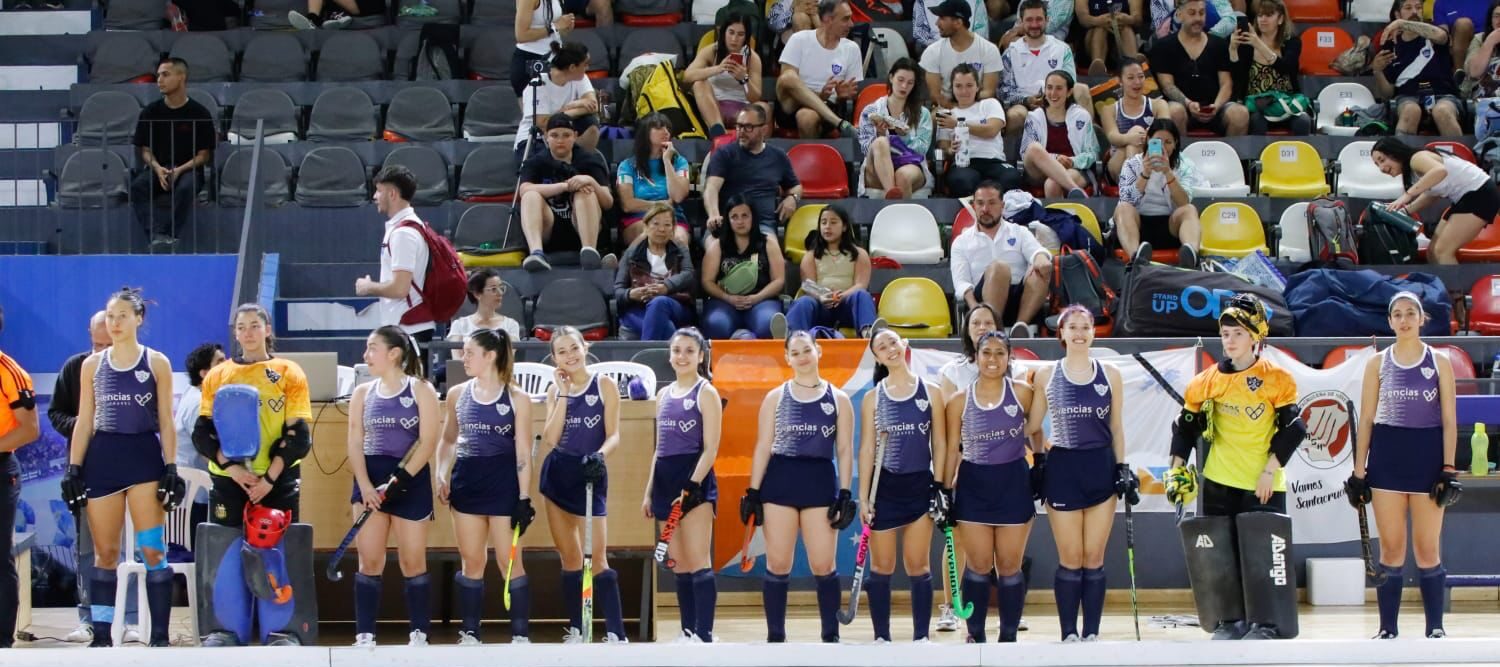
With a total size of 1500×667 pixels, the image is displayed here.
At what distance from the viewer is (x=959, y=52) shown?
1132 centimetres

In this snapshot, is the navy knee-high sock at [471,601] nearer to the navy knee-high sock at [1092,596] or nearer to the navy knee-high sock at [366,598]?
the navy knee-high sock at [366,598]

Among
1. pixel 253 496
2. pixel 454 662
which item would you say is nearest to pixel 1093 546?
pixel 454 662

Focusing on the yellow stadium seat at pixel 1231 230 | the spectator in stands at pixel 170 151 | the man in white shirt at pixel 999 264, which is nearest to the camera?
the man in white shirt at pixel 999 264

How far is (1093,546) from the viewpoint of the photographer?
7.01 metres

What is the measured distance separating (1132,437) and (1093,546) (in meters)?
2.00

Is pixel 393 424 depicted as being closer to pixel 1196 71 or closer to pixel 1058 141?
pixel 1058 141

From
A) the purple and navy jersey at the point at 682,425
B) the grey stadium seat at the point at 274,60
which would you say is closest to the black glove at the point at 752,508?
the purple and navy jersey at the point at 682,425

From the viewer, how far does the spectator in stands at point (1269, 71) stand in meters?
11.7

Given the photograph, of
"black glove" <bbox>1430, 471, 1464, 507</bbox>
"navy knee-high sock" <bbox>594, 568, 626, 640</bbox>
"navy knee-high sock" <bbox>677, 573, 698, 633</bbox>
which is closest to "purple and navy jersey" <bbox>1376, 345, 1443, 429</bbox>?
"black glove" <bbox>1430, 471, 1464, 507</bbox>

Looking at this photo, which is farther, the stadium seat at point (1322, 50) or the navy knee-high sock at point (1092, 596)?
the stadium seat at point (1322, 50)

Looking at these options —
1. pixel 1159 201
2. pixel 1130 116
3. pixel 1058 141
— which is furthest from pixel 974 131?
pixel 1159 201

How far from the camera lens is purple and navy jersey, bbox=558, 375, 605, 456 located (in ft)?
23.9

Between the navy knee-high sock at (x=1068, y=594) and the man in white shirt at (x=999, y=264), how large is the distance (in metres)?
2.64

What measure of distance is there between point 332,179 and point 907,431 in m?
4.77
